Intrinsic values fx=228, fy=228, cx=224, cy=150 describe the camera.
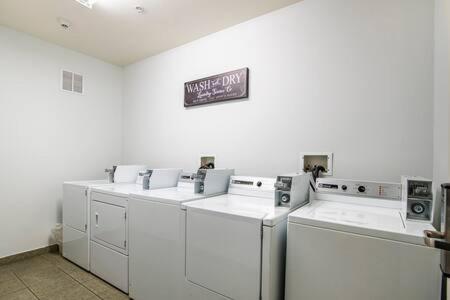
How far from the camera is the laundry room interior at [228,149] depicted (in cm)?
117

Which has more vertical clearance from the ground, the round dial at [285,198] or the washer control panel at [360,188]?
the washer control panel at [360,188]

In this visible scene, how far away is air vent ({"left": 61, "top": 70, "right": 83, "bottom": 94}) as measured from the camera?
299 centimetres

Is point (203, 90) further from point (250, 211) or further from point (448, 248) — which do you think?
point (448, 248)

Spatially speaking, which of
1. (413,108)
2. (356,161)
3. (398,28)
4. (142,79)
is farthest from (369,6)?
(142,79)

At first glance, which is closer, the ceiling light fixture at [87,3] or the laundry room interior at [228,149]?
the laundry room interior at [228,149]

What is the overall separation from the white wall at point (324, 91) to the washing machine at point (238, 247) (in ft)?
1.84

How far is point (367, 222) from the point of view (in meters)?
1.13

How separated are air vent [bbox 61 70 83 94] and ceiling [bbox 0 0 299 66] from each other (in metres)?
0.35

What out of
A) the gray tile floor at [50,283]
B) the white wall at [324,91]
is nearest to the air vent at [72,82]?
the white wall at [324,91]

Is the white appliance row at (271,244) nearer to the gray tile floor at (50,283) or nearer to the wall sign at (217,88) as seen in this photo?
the gray tile floor at (50,283)

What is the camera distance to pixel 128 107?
355cm

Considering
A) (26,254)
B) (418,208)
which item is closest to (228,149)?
(418,208)

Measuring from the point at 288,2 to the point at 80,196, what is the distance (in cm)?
285

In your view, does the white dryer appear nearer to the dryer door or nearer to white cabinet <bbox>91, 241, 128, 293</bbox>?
white cabinet <bbox>91, 241, 128, 293</bbox>
